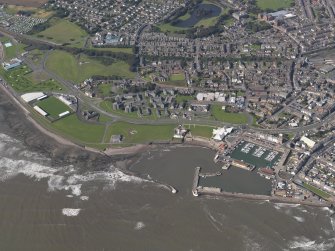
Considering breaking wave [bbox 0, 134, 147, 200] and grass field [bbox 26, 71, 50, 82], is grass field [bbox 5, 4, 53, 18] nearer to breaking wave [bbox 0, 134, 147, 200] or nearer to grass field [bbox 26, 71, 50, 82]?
grass field [bbox 26, 71, 50, 82]

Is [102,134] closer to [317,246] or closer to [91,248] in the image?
[91,248]

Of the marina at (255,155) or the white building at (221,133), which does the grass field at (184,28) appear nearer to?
the white building at (221,133)

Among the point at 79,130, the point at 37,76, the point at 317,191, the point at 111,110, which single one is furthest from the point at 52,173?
the point at 317,191

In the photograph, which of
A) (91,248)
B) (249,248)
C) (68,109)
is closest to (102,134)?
(68,109)

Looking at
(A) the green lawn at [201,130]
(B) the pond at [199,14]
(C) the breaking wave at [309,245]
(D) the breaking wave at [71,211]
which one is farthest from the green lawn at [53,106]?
(C) the breaking wave at [309,245]

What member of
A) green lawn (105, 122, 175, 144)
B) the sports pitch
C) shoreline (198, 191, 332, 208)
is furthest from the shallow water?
the sports pitch

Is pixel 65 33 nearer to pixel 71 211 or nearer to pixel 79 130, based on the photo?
pixel 79 130

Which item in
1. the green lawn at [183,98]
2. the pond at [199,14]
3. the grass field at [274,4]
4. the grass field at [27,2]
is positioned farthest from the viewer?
the grass field at [27,2]
